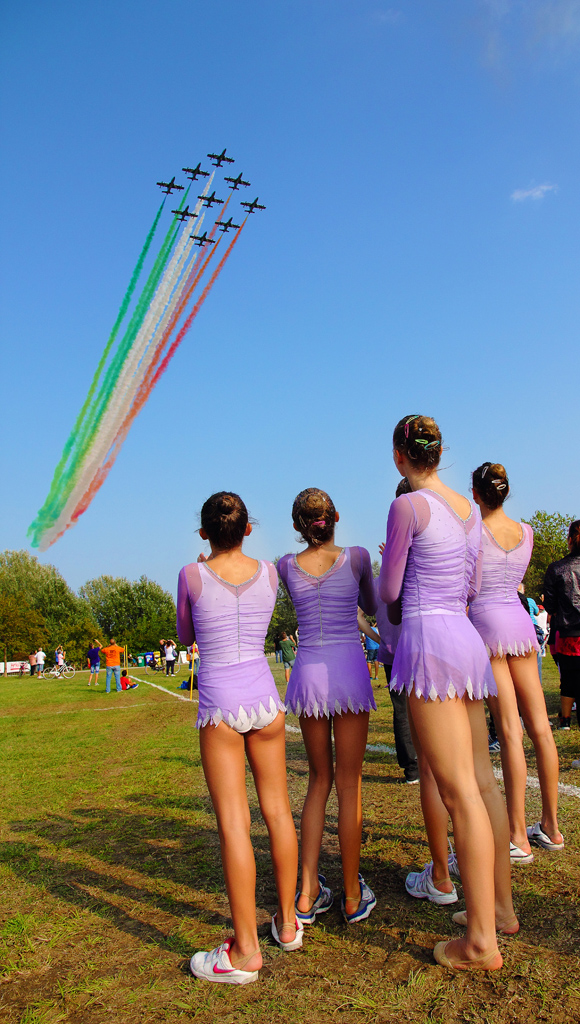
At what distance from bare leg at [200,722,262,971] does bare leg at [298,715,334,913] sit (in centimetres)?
48

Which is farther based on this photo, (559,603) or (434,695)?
(559,603)

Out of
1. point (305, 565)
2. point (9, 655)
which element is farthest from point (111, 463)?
point (305, 565)

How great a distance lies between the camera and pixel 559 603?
5.93 meters

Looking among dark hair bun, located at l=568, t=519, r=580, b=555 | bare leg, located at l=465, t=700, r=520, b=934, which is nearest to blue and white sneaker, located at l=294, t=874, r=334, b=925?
bare leg, located at l=465, t=700, r=520, b=934

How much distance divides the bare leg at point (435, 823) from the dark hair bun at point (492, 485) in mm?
1675

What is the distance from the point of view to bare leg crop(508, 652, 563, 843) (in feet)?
12.6

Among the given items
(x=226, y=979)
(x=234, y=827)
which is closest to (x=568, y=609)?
(x=234, y=827)

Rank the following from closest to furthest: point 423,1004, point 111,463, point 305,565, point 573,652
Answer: point 423,1004 < point 305,565 < point 573,652 < point 111,463

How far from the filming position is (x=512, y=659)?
152 inches

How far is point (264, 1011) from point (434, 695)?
1.42 m

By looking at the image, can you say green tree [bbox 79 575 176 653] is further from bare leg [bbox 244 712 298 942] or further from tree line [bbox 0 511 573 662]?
bare leg [bbox 244 712 298 942]

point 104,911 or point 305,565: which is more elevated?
point 305,565

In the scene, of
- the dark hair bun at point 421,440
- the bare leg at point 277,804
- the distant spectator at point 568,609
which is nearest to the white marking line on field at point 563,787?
the distant spectator at point 568,609

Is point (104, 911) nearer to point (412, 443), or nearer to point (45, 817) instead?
point (45, 817)
